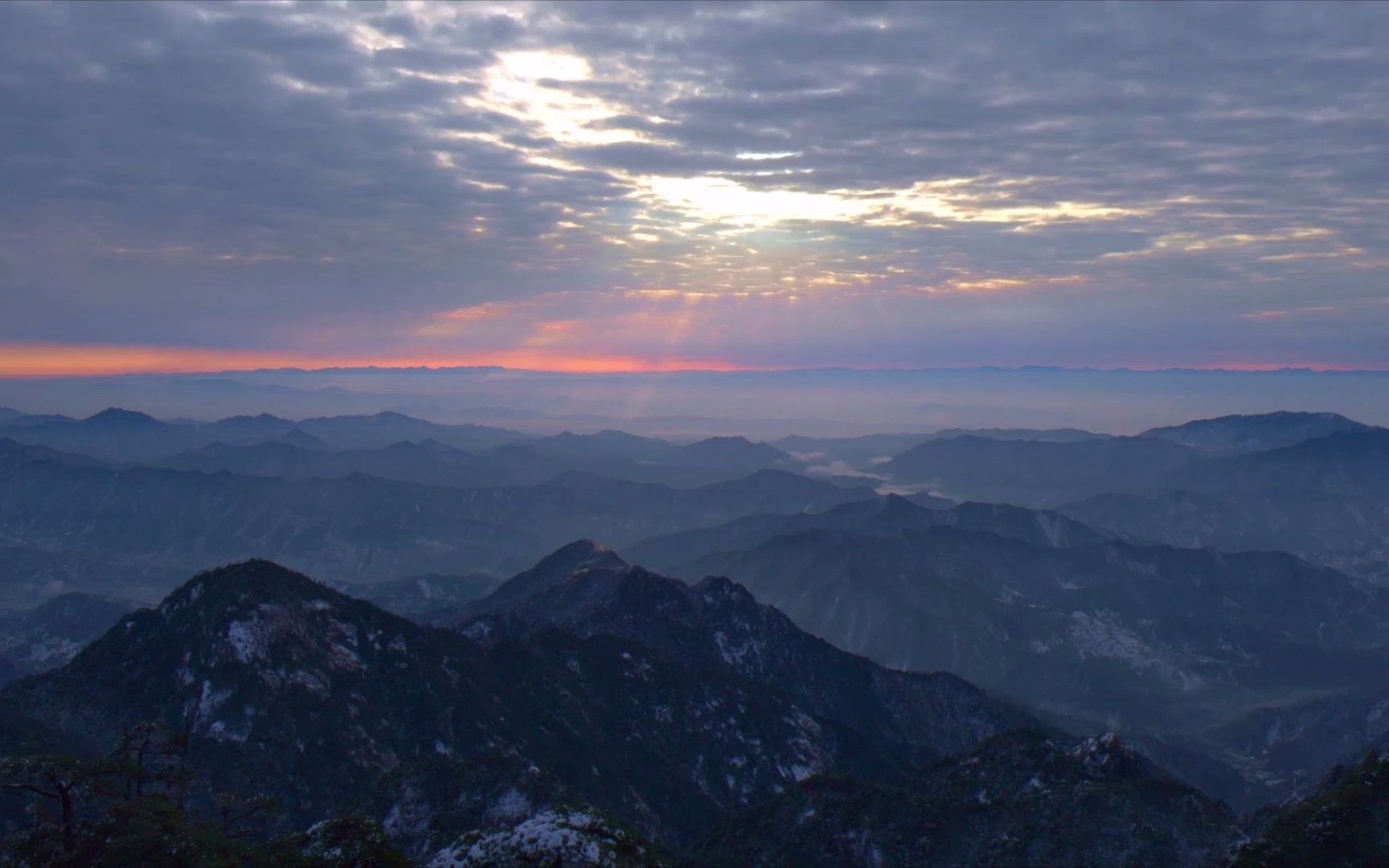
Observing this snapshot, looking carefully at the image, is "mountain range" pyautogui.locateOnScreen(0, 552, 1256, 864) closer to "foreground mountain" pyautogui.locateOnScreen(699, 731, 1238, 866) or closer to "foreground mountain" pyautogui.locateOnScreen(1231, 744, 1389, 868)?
"foreground mountain" pyautogui.locateOnScreen(699, 731, 1238, 866)

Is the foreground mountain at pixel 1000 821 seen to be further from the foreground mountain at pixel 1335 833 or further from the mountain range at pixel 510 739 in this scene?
the foreground mountain at pixel 1335 833

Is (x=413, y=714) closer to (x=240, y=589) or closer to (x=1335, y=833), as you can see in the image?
(x=240, y=589)

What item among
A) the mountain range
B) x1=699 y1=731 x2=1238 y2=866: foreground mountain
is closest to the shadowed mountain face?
the mountain range

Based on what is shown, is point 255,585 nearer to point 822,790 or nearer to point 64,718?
point 64,718

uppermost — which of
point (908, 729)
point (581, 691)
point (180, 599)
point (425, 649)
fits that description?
point (180, 599)

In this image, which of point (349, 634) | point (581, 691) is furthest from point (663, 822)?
point (349, 634)

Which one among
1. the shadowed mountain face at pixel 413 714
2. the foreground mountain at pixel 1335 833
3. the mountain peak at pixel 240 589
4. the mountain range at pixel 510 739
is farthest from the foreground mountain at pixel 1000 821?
the mountain peak at pixel 240 589

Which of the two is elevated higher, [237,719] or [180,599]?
[180,599]
